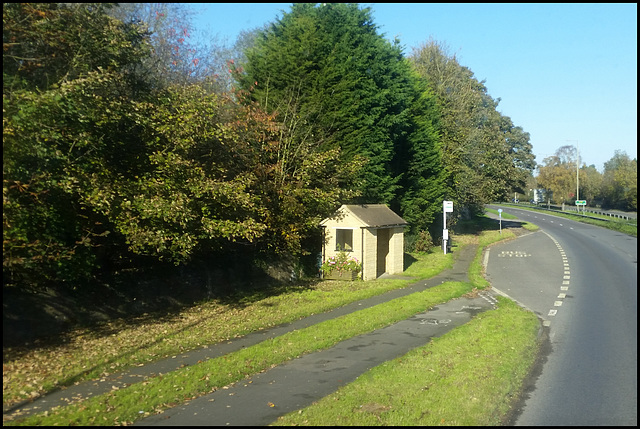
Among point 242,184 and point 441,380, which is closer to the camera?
point 441,380

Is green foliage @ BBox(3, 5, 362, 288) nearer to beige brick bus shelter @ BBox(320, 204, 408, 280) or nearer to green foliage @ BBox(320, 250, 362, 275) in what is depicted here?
beige brick bus shelter @ BBox(320, 204, 408, 280)

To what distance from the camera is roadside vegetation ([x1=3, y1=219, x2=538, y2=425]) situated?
6.89 m

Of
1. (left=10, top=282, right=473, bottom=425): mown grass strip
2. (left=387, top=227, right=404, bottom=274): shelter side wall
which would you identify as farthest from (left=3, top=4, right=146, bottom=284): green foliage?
(left=387, top=227, right=404, bottom=274): shelter side wall

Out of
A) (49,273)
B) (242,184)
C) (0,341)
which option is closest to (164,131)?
(242,184)

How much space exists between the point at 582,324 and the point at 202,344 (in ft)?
28.0

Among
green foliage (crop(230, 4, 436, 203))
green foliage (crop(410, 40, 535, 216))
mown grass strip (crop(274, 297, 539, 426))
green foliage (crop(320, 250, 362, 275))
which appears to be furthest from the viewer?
green foliage (crop(410, 40, 535, 216))

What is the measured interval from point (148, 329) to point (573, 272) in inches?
646

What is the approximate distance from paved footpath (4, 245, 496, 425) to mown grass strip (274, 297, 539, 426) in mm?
360

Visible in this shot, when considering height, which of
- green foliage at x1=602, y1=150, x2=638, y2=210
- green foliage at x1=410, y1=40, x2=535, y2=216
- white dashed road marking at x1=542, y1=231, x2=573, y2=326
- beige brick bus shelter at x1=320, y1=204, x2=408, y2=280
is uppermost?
green foliage at x1=410, y1=40, x2=535, y2=216

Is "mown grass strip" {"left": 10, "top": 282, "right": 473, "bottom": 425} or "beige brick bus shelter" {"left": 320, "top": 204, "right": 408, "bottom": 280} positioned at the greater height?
"beige brick bus shelter" {"left": 320, "top": 204, "right": 408, "bottom": 280}

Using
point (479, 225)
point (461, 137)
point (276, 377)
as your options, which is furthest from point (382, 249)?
point (479, 225)

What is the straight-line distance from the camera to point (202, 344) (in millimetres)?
10305

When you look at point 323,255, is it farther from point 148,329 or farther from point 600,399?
point 600,399

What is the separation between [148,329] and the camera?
11.7 m
